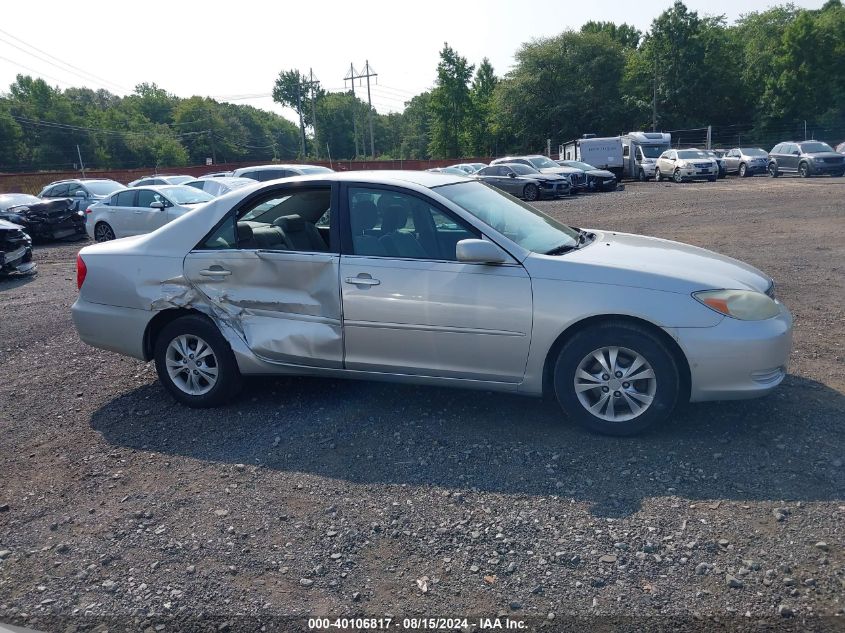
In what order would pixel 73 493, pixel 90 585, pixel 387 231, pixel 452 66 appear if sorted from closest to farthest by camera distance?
pixel 90 585 < pixel 73 493 < pixel 387 231 < pixel 452 66

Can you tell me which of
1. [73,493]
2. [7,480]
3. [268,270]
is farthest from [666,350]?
[7,480]

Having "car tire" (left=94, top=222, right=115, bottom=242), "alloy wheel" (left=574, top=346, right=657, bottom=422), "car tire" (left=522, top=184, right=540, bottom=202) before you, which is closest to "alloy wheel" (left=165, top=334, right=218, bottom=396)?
"alloy wheel" (left=574, top=346, right=657, bottom=422)

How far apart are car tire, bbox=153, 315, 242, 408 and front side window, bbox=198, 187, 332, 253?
637 millimetres

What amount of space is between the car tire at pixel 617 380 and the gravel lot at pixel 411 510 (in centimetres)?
15

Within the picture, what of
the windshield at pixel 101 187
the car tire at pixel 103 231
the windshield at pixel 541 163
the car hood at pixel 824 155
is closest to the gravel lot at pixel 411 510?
the car tire at pixel 103 231

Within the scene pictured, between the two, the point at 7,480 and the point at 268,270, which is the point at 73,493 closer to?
the point at 7,480

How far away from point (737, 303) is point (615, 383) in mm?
884

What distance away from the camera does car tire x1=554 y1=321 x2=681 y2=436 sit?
4402 mm

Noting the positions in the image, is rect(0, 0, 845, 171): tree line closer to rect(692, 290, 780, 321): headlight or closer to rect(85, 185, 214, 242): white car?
rect(85, 185, 214, 242): white car

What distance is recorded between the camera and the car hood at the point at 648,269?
445cm

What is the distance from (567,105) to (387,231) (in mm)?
60975

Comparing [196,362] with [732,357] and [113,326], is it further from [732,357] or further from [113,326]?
[732,357]

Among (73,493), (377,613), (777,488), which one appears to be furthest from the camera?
(73,493)

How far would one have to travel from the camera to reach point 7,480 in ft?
14.9
